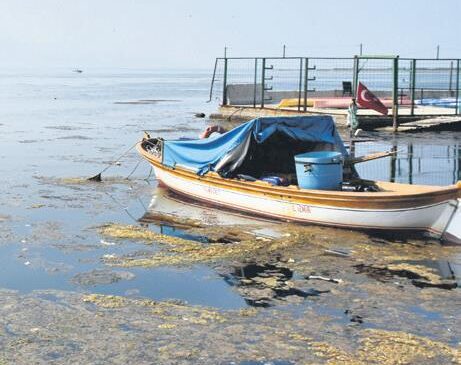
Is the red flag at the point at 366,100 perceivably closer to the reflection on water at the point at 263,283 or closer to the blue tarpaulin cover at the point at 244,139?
the blue tarpaulin cover at the point at 244,139

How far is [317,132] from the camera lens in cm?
1611

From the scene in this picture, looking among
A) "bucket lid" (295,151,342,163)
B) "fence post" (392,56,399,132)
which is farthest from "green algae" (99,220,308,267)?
"fence post" (392,56,399,132)

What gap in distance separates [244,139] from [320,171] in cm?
204

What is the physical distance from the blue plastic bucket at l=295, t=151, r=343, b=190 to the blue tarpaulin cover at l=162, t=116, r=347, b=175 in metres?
1.47

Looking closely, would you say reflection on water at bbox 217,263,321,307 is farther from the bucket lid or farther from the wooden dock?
the wooden dock

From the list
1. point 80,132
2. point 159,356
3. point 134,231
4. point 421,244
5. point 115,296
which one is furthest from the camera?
point 80,132

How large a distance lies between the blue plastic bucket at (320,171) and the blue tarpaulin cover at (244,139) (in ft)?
4.81

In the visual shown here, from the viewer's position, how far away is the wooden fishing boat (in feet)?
42.2

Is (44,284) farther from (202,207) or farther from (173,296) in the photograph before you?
(202,207)

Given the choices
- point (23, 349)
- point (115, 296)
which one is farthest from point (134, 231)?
point (23, 349)

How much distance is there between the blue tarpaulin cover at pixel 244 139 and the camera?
1541cm

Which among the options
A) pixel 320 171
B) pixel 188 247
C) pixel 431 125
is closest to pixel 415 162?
pixel 431 125

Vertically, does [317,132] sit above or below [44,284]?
above

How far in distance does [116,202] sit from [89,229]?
3.03 meters
